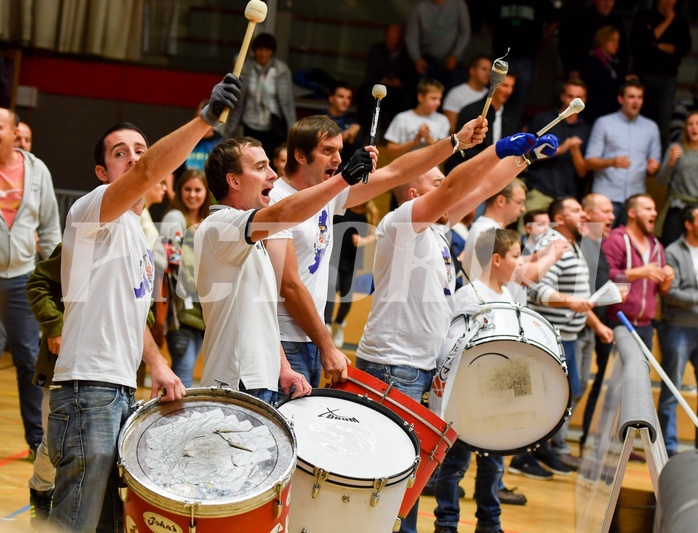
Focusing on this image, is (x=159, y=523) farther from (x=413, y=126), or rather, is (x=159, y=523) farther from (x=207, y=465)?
(x=413, y=126)

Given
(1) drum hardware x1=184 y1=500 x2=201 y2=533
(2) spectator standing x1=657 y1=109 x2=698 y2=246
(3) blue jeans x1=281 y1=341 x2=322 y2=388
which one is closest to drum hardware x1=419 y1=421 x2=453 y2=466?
(3) blue jeans x1=281 y1=341 x2=322 y2=388

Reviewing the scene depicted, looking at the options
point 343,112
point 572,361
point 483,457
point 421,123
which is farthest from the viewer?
point 343,112

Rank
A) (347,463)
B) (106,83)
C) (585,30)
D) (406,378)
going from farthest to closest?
(106,83) → (585,30) → (406,378) → (347,463)

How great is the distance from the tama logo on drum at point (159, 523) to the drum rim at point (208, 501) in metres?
0.04

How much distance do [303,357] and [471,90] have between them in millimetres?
5150

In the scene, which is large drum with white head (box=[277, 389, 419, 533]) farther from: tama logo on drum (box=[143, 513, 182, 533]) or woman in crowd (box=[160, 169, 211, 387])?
woman in crowd (box=[160, 169, 211, 387])

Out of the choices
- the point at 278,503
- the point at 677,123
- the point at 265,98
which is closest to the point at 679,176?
the point at 677,123

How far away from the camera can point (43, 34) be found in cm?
975

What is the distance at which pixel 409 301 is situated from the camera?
425 centimetres

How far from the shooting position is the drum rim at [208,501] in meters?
2.75

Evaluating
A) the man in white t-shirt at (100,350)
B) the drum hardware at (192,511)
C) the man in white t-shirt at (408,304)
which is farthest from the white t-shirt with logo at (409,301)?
the drum hardware at (192,511)

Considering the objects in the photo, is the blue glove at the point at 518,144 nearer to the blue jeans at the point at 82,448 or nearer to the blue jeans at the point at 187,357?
the blue jeans at the point at 82,448

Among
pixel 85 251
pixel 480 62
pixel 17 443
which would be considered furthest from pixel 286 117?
pixel 85 251

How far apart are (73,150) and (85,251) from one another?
7.36 meters
